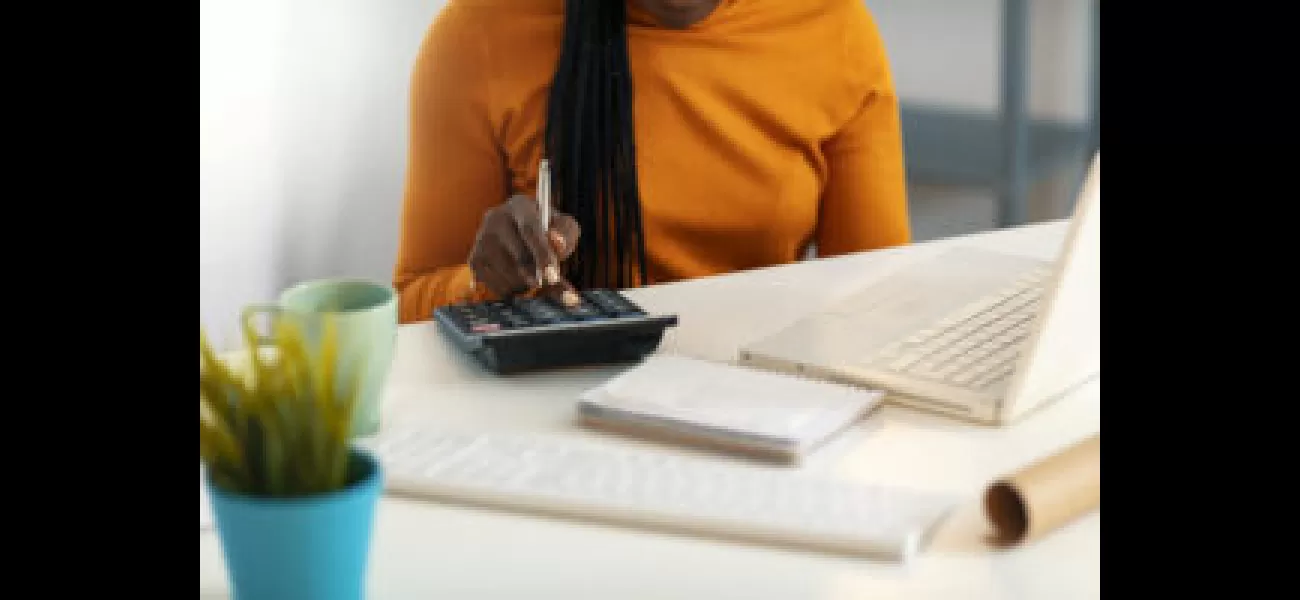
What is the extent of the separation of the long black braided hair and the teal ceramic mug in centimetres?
61

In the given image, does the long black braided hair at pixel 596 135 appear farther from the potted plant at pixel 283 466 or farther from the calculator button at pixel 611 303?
the potted plant at pixel 283 466

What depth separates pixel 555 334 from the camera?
45.6 inches

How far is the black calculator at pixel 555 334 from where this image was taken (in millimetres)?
1156

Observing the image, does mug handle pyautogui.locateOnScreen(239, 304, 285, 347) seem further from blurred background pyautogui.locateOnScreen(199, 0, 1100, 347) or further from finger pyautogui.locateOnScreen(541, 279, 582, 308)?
blurred background pyautogui.locateOnScreen(199, 0, 1100, 347)

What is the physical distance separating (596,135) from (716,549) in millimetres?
833

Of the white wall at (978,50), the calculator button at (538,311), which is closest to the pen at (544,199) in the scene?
the calculator button at (538,311)

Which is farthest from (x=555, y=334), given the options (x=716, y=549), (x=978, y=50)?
(x=978, y=50)

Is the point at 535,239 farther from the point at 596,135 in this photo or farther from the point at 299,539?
the point at 299,539
